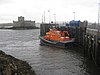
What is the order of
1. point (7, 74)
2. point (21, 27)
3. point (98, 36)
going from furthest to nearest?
point (21, 27)
point (98, 36)
point (7, 74)

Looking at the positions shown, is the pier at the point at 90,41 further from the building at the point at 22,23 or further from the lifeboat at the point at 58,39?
the building at the point at 22,23

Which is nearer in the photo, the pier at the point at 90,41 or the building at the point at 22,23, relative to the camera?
the pier at the point at 90,41

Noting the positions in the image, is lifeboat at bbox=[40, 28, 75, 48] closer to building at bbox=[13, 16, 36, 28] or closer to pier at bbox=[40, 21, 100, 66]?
pier at bbox=[40, 21, 100, 66]

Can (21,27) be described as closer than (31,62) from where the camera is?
No

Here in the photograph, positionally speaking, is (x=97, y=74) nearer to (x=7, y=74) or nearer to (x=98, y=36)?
(x=98, y=36)

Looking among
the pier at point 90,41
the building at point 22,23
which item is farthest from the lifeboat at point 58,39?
the building at point 22,23

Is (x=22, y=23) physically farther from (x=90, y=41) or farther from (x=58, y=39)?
(x=90, y=41)

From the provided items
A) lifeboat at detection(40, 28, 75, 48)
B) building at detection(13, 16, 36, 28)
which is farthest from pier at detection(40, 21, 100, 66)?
building at detection(13, 16, 36, 28)

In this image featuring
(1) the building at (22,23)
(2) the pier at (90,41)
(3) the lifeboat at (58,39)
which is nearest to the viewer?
(2) the pier at (90,41)

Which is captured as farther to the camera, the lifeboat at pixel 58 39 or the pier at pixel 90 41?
the lifeboat at pixel 58 39

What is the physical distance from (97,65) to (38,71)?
746 cm

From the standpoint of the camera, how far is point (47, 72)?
2578 centimetres

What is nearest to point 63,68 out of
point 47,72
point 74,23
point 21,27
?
point 47,72

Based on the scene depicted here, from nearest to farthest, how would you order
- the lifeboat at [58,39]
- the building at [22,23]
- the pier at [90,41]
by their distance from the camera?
the pier at [90,41] < the lifeboat at [58,39] < the building at [22,23]
